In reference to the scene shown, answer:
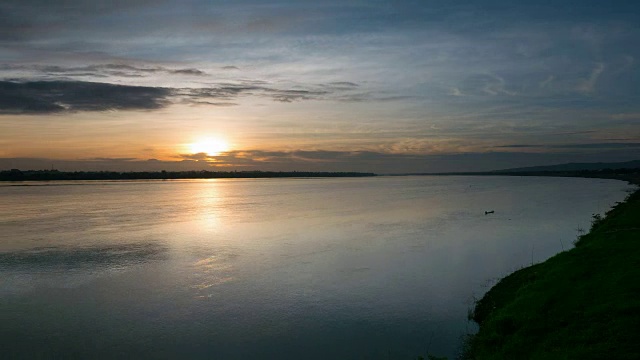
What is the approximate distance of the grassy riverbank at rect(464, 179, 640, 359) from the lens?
11.3m

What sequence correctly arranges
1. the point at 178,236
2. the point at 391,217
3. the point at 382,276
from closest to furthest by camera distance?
1. the point at 382,276
2. the point at 178,236
3. the point at 391,217

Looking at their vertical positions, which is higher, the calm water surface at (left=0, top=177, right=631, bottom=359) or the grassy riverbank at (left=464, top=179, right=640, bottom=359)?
the grassy riverbank at (left=464, top=179, right=640, bottom=359)

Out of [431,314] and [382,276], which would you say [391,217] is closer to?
[382,276]

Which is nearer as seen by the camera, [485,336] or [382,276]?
[485,336]

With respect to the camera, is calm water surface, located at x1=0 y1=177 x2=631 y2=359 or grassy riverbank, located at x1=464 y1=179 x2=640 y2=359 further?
calm water surface, located at x1=0 y1=177 x2=631 y2=359

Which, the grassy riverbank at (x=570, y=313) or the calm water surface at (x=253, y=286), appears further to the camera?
the calm water surface at (x=253, y=286)

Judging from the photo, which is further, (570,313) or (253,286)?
(253,286)

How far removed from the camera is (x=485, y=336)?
14398 millimetres

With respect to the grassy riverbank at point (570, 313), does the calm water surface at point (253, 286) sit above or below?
below

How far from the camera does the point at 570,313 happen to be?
13.6 metres

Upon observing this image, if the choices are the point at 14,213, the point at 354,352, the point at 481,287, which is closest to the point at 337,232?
the point at 481,287

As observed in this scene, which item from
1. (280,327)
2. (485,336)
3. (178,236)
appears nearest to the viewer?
(485,336)

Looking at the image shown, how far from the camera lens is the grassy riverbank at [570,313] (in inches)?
447

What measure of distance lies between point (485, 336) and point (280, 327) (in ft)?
24.0
